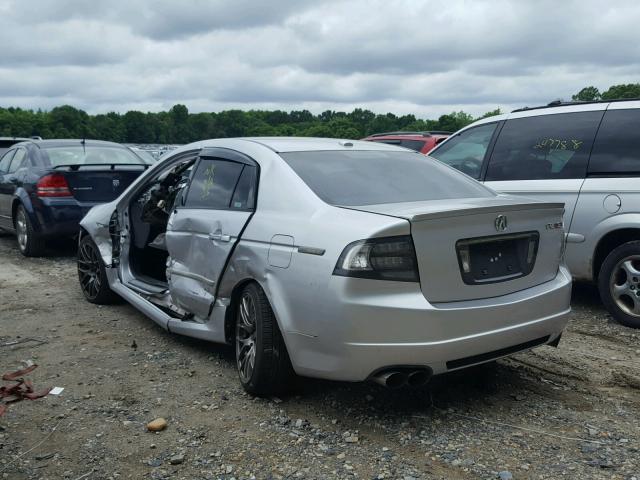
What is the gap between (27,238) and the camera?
29.9 feet

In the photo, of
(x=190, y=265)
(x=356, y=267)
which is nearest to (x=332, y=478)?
(x=356, y=267)

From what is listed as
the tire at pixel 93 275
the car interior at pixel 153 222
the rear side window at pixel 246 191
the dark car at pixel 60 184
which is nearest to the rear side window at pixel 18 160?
the dark car at pixel 60 184

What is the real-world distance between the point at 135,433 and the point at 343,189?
1733mm

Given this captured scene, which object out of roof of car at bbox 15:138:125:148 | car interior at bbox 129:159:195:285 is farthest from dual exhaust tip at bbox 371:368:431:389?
roof of car at bbox 15:138:125:148

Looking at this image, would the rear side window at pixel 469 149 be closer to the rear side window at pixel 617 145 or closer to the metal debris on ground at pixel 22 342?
the rear side window at pixel 617 145

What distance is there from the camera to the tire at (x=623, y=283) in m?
5.43

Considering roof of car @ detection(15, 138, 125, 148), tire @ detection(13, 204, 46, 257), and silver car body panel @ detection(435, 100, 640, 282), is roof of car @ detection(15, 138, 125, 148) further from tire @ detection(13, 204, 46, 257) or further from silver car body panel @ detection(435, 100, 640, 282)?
silver car body panel @ detection(435, 100, 640, 282)

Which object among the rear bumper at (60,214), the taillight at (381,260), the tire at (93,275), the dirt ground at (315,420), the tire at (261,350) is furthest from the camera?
the rear bumper at (60,214)

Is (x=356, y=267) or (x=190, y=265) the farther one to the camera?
(x=190, y=265)

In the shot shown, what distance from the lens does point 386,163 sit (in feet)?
14.6

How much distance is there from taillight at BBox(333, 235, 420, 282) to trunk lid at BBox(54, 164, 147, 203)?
246 inches

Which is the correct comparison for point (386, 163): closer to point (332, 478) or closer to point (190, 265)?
point (190, 265)

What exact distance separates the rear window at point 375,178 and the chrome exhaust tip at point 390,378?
3.11 feet

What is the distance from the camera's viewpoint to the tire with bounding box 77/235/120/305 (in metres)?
6.21
